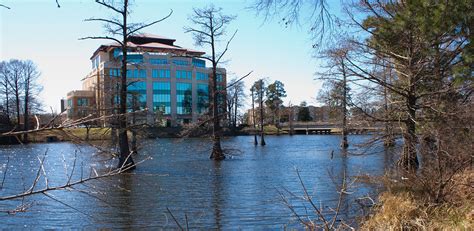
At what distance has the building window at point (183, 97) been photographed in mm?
92875

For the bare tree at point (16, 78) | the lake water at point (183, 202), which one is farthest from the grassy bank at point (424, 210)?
the bare tree at point (16, 78)

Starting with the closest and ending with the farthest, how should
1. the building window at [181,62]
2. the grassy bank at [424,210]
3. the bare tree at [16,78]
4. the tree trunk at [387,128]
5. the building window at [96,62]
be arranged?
1. the grassy bank at [424,210]
2. the tree trunk at [387,128]
3. the bare tree at [16,78]
4. the building window at [96,62]
5. the building window at [181,62]

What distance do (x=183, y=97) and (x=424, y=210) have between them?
87138 mm

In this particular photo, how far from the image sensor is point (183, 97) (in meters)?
93.6

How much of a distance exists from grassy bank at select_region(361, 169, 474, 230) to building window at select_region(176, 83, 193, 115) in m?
84.3

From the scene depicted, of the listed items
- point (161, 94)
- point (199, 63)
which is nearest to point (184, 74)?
point (199, 63)

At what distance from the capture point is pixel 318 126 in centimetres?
9156

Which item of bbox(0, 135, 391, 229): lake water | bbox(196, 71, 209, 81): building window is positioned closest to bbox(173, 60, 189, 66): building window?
bbox(196, 71, 209, 81): building window

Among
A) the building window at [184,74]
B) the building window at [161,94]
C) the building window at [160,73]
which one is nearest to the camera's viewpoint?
the building window at [160,73]

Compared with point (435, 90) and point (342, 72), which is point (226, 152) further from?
point (435, 90)

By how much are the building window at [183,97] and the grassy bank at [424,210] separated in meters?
84.3

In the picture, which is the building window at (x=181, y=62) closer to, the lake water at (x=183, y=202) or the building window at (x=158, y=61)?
the building window at (x=158, y=61)

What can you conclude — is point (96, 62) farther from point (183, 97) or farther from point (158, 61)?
point (183, 97)

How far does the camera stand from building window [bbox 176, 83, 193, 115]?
9288cm
